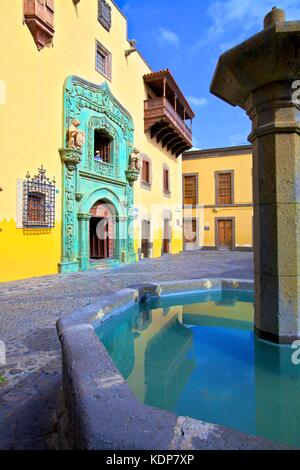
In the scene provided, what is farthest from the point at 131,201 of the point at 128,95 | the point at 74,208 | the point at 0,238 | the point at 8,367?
the point at 8,367

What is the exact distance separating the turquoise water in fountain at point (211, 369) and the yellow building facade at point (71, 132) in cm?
550

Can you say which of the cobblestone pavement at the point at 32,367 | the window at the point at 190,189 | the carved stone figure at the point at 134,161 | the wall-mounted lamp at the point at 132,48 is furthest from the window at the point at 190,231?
the cobblestone pavement at the point at 32,367

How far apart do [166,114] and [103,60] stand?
13.5 feet

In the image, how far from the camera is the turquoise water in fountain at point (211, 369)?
1.98m

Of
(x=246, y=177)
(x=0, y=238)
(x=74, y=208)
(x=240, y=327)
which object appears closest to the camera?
(x=240, y=327)

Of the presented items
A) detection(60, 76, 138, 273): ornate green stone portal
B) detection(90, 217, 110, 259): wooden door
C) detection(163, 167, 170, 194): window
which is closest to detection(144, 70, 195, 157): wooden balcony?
detection(163, 167, 170, 194): window

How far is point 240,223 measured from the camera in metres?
21.4

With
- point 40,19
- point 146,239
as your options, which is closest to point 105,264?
point 146,239

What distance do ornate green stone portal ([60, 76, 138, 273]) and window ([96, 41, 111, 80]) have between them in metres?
0.79

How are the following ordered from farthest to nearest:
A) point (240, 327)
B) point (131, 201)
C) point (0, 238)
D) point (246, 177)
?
point (246, 177) < point (131, 201) < point (0, 238) < point (240, 327)

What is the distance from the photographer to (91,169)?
10.9 m

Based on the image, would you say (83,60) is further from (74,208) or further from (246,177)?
(246,177)
